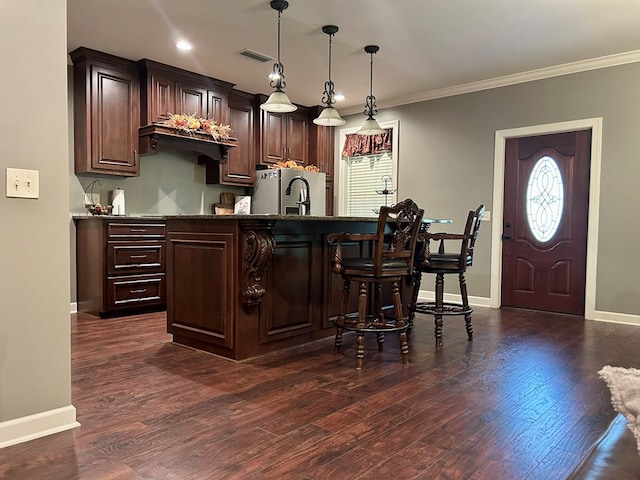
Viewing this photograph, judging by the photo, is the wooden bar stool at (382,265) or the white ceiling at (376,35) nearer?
the wooden bar stool at (382,265)

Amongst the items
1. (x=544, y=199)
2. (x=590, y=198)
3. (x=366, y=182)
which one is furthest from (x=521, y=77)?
(x=366, y=182)

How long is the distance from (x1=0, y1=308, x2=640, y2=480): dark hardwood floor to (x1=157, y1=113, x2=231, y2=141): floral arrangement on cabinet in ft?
7.97

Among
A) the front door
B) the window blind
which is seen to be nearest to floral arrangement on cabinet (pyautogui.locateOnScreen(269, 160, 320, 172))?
the window blind

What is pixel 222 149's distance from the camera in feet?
18.4

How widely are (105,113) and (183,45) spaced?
1.05 metres

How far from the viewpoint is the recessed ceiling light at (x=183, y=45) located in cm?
437

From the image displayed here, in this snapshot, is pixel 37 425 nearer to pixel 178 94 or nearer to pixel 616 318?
pixel 178 94

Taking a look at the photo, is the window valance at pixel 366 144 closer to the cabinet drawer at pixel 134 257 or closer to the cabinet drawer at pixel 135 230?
the cabinet drawer at pixel 135 230

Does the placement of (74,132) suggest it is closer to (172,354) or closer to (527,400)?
(172,354)

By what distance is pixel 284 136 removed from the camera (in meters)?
6.51

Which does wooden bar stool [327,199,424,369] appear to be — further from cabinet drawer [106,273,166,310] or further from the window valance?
the window valance

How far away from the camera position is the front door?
191 inches

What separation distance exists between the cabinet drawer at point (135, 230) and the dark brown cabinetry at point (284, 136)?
75.1 inches

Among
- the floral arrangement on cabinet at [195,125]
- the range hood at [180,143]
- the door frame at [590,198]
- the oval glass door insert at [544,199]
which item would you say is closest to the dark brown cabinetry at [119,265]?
the range hood at [180,143]
